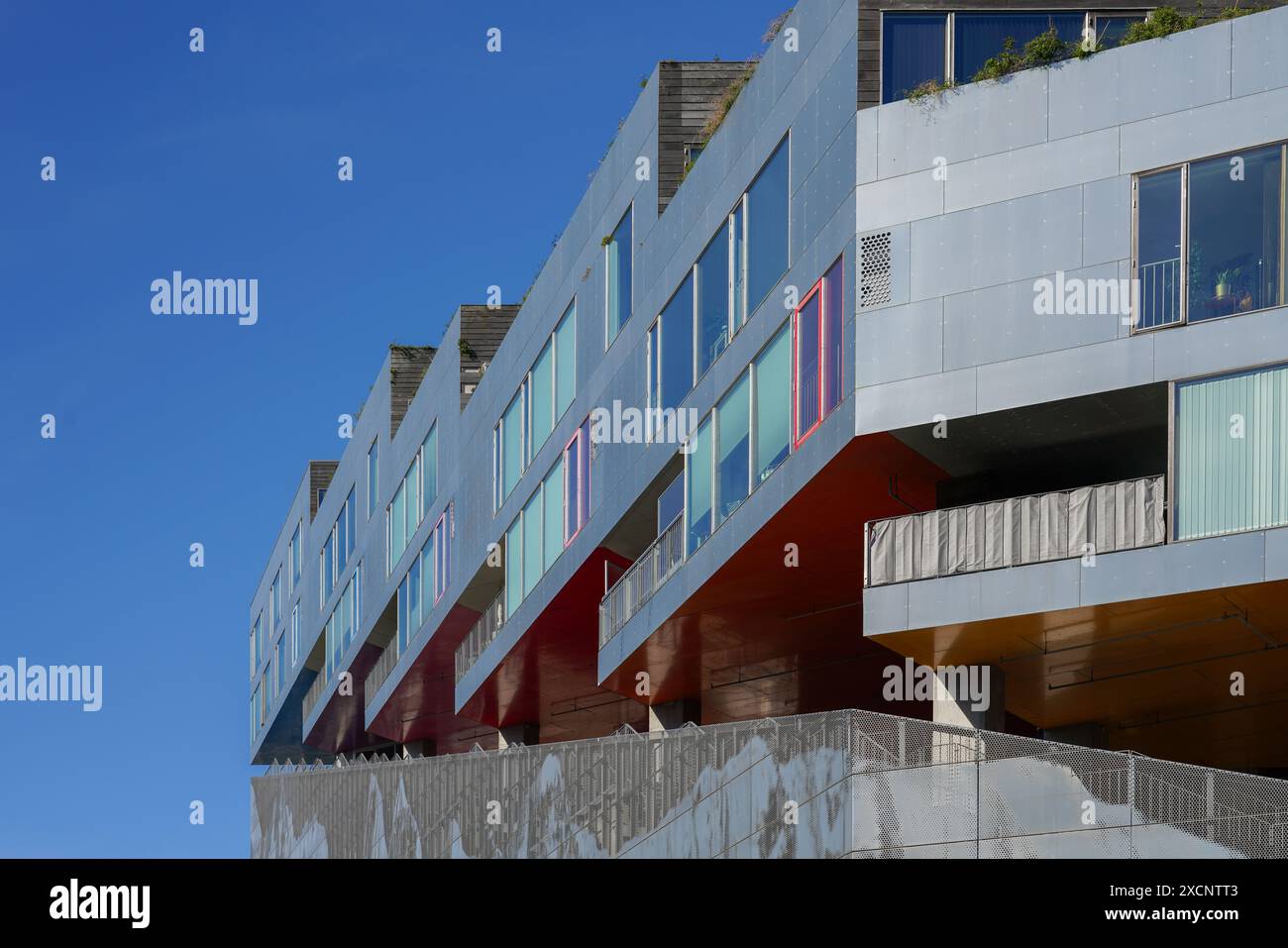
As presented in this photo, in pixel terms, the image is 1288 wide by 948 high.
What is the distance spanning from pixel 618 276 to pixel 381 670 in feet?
92.5

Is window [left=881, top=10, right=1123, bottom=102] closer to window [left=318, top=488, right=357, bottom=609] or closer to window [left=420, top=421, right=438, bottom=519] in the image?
window [left=420, top=421, right=438, bottom=519]

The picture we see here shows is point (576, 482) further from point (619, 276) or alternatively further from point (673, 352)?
point (673, 352)

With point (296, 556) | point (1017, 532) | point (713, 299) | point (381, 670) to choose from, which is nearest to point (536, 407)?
point (713, 299)

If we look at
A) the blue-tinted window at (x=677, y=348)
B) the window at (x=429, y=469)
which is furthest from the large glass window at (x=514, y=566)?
the blue-tinted window at (x=677, y=348)

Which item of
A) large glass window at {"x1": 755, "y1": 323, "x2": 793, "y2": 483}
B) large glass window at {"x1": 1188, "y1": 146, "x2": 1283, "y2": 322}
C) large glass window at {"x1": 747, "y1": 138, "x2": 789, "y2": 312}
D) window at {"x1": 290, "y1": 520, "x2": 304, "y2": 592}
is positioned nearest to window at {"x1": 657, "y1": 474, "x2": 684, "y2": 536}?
large glass window at {"x1": 755, "y1": 323, "x2": 793, "y2": 483}

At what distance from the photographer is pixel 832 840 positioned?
24.7 meters

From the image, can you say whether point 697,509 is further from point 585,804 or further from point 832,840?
point 832,840

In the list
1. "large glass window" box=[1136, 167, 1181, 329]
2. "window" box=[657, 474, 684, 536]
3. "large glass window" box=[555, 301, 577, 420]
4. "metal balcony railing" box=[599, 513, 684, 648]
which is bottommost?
"metal balcony railing" box=[599, 513, 684, 648]

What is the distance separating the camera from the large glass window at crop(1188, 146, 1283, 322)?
2689 centimetres

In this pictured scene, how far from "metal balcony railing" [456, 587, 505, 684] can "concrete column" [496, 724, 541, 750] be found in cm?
261

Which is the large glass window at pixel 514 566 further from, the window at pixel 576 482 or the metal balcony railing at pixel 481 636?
the window at pixel 576 482
